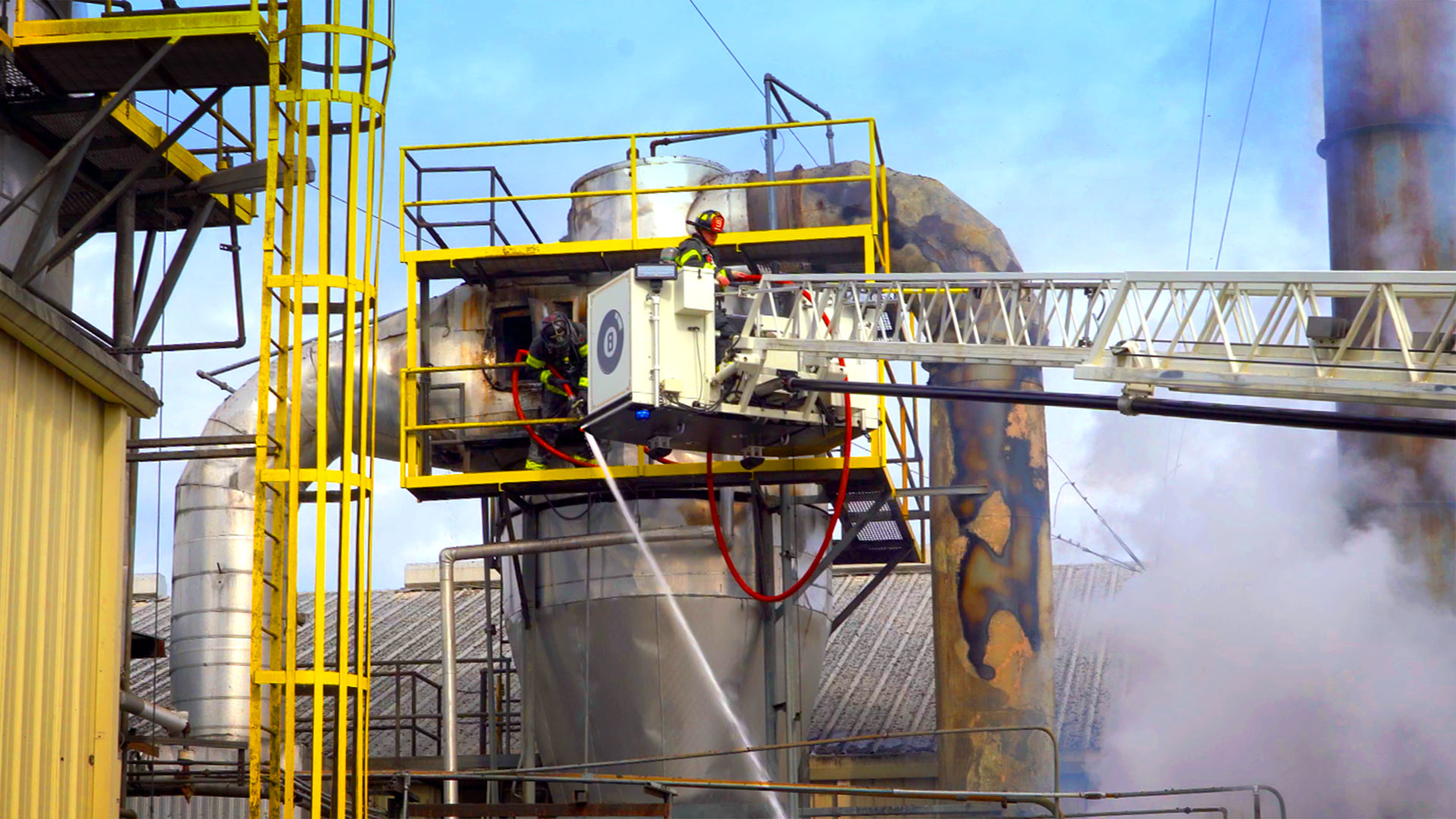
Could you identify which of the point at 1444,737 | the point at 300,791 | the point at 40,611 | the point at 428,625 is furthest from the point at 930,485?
the point at 428,625

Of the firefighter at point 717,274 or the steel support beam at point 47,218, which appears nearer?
the steel support beam at point 47,218

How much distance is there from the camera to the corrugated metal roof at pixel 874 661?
69.2 ft

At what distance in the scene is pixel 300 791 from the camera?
45.2 feet

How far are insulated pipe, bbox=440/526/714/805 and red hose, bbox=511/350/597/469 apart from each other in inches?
29.0

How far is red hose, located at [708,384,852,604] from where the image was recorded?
1452 centimetres

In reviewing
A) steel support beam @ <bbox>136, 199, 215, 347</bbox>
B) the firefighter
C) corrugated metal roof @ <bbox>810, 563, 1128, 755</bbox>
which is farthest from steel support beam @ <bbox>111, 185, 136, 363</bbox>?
corrugated metal roof @ <bbox>810, 563, 1128, 755</bbox>

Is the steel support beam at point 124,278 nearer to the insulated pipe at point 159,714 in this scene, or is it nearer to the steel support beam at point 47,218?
the steel support beam at point 47,218

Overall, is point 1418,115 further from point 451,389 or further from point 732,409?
point 451,389

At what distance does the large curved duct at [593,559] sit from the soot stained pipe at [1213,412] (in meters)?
5.33

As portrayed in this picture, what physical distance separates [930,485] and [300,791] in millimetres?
7156

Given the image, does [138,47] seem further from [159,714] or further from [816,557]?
[816,557]

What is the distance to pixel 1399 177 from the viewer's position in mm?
16875

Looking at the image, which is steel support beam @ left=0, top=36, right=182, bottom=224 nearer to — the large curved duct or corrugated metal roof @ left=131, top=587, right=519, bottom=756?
the large curved duct

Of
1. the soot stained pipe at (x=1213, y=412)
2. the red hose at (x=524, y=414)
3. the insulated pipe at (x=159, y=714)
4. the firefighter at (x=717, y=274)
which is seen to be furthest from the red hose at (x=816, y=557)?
the insulated pipe at (x=159, y=714)
